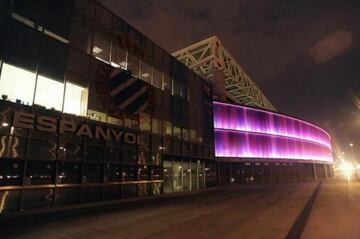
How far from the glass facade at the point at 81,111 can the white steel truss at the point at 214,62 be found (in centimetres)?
2160

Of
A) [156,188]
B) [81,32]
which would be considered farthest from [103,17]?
[156,188]

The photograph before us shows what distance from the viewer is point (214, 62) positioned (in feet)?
150

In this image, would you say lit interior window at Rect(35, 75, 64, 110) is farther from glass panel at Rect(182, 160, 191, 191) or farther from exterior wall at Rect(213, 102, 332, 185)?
exterior wall at Rect(213, 102, 332, 185)

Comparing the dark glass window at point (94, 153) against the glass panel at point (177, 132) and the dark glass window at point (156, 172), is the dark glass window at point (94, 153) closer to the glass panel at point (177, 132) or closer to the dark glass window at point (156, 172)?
the dark glass window at point (156, 172)

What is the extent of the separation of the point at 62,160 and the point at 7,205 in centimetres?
372

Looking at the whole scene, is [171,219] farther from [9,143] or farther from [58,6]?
[58,6]

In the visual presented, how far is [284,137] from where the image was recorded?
A: 44.9 metres

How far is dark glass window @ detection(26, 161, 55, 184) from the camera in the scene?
14016 millimetres

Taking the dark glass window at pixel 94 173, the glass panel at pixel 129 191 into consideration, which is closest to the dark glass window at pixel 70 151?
the dark glass window at pixel 94 173

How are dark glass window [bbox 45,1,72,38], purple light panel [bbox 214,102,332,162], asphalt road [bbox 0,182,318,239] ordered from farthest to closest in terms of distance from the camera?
purple light panel [bbox 214,102,332,162] < dark glass window [bbox 45,1,72,38] < asphalt road [bbox 0,182,318,239]

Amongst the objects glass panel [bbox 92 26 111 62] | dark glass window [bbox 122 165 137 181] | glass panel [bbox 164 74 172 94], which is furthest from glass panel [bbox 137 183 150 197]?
glass panel [bbox 92 26 111 62]

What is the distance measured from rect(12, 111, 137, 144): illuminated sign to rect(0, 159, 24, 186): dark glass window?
2014mm

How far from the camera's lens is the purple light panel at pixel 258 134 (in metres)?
36.4

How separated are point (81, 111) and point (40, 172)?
190 inches
